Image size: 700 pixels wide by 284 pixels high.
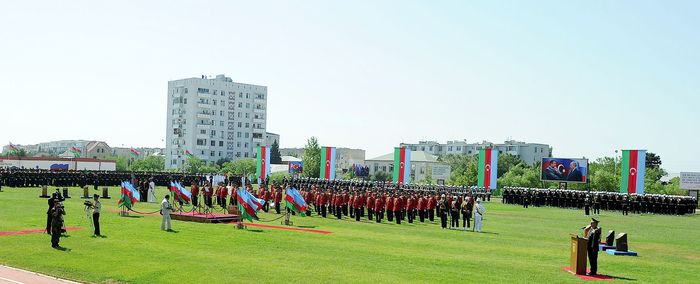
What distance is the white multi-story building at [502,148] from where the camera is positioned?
131000 millimetres

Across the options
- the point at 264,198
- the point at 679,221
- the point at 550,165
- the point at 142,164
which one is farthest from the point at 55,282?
the point at 142,164

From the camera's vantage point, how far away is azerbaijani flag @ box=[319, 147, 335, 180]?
177 ft

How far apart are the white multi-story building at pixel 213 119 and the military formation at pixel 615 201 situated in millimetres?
73988

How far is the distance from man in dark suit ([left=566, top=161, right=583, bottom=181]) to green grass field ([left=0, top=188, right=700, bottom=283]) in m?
21.5

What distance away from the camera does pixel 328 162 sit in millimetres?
54000

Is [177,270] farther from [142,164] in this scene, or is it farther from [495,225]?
[142,164]

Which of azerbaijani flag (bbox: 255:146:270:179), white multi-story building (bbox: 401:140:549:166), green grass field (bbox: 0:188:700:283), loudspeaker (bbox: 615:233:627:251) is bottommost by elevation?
green grass field (bbox: 0:188:700:283)

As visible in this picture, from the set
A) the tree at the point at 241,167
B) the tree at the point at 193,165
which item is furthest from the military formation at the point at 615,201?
the tree at the point at 193,165

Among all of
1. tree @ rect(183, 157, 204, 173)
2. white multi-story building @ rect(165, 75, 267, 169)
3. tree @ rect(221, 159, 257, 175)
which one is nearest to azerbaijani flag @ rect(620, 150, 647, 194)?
tree @ rect(221, 159, 257, 175)

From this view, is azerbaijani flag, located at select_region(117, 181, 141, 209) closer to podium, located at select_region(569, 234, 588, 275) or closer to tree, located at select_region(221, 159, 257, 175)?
podium, located at select_region(569, 234, 588, 275)

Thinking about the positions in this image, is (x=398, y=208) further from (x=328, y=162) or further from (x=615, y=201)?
(x=328, y=162)

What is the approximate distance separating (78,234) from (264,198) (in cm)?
1345

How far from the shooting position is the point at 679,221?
32406 millimetres

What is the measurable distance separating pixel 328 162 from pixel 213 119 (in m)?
58.4
